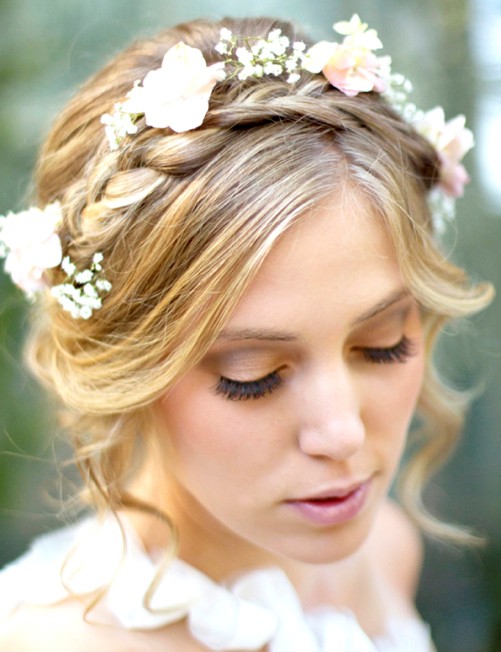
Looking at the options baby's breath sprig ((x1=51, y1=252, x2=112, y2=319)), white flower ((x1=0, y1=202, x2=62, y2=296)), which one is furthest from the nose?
white flower ((x1=0, y1=202, x2=62, y2=296))

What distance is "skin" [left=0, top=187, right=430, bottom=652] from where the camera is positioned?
38.4 inches

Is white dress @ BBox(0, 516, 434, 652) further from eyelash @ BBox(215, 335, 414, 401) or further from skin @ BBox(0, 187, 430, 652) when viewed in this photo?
eyelash @ BBox(215, 335, 414, 401)

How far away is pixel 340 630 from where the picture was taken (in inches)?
51.8

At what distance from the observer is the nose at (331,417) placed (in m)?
0.99

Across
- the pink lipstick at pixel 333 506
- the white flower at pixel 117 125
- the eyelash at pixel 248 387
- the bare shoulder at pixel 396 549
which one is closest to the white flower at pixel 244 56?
the white flower at pixel 117 125

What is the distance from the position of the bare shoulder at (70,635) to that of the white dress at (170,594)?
0.05 feet

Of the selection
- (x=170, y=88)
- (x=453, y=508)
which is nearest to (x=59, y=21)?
(x=170, y=88)

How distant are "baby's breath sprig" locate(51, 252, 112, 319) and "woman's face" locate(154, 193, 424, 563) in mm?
172

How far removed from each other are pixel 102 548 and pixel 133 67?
773 millimetres

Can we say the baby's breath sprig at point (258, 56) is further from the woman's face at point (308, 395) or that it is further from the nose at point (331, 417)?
the nose at point (331, 417)

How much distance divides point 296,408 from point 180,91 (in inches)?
18.1

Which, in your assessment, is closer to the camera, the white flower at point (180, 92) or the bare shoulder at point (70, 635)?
the white flower at point (180, 92)

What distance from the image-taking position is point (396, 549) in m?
1.66

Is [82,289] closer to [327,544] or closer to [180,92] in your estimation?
[180,92]
